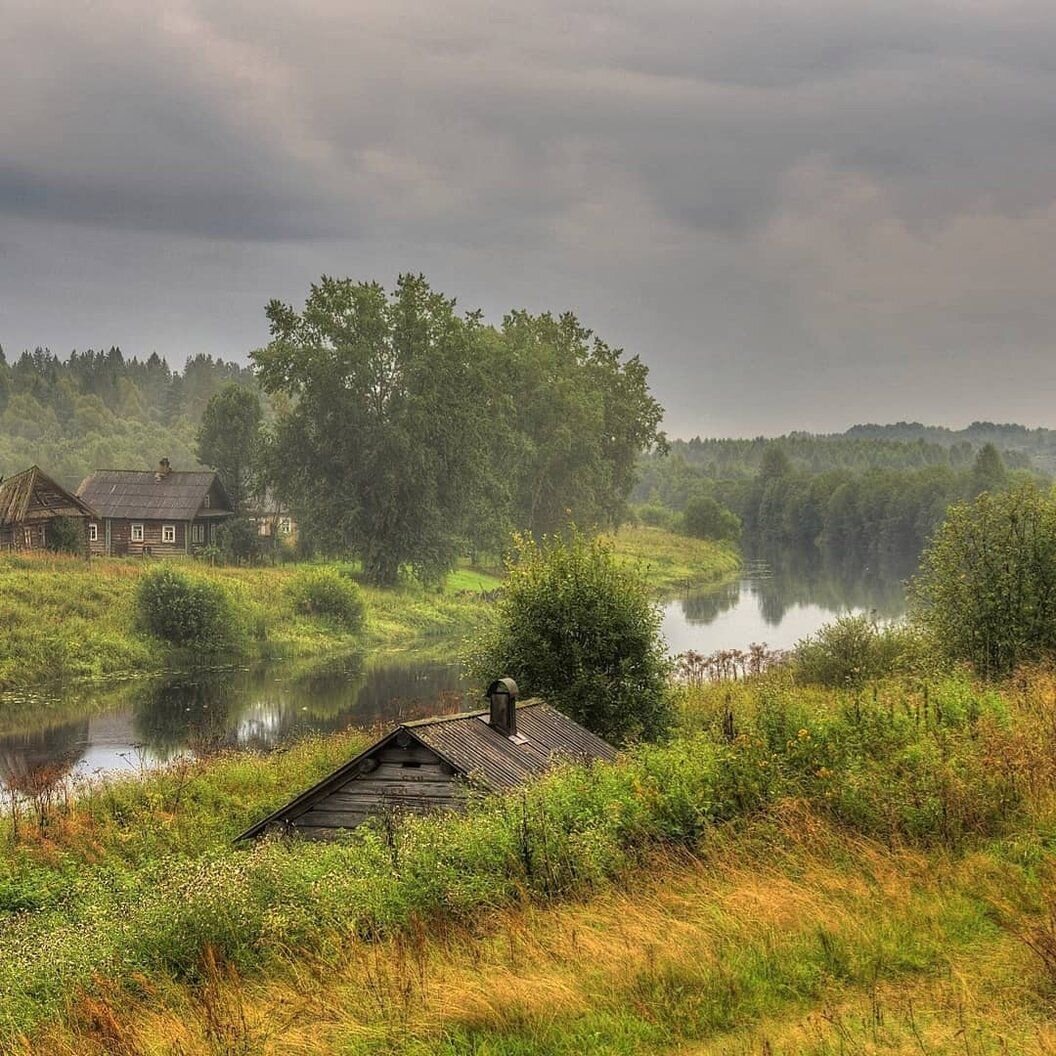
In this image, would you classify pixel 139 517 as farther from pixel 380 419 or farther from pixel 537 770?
pixel 537 770

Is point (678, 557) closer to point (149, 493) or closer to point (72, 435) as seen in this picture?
point (149, 493)

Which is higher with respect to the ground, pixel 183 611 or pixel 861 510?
pixel 861 510

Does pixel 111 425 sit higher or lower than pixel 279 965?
higher

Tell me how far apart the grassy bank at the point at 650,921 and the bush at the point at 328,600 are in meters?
42.5

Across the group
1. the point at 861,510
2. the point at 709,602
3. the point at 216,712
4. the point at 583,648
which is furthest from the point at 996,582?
the point at 861,510

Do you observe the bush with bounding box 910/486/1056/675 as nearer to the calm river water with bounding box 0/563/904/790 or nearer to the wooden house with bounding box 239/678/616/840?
the wooden house with bounding box 239/678/616/840

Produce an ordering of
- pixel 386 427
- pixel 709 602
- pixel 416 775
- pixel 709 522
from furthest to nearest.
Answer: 1. pixel 709 522
2. pixel 709 602
3. pixel 386 427
4. pixel 416 775

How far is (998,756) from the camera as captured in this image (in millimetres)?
10562

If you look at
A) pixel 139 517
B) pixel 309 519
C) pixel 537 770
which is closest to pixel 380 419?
pixel 309 519

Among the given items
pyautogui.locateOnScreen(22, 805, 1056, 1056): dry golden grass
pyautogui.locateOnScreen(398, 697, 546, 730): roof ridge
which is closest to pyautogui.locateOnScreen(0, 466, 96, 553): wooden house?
pyautogui.locateOnScreen(398, 697, 546, 730): roof ridge

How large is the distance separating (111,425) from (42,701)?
150840mm

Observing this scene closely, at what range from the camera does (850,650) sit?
3281 cm

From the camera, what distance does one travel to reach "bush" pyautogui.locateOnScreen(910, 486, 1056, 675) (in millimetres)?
24719

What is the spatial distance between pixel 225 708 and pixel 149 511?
32286mm
